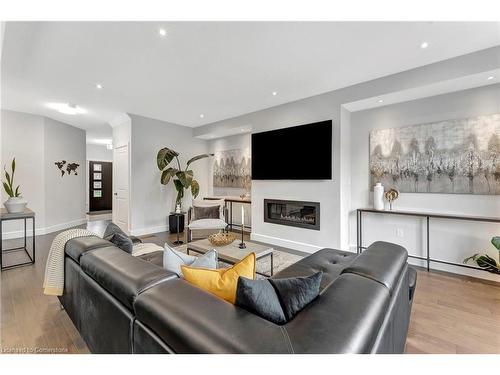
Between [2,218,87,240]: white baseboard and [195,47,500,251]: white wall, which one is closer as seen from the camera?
[195,47,500,251]: white wall

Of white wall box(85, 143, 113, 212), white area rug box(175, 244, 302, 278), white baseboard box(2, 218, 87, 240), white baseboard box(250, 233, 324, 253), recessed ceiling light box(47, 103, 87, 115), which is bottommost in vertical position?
white area rug box(175, 244, 302, 278)

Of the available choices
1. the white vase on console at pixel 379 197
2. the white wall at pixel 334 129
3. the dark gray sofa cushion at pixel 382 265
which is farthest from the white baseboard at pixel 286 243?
the dark gray sofa cushion at pixel 382 265

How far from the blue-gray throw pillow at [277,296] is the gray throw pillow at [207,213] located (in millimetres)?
3602

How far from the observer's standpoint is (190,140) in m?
5.99

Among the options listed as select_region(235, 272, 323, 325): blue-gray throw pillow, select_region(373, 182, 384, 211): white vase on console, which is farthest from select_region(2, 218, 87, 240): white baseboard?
select_region(373, 182, 384, 211): white vase on console

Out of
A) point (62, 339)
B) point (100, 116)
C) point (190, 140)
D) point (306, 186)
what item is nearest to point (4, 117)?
point (100, 116)

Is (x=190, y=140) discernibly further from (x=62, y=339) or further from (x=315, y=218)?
(x=62, y=339)

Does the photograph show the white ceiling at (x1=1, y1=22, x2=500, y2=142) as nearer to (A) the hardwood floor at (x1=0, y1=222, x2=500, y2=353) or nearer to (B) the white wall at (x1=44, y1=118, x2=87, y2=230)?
(B) the white wall at (x1=44, y1=118, x2=87, y2=230)

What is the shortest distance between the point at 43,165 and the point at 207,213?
3.97 metres

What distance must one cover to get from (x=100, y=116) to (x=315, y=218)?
5027mm

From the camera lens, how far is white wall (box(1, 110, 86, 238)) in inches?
187

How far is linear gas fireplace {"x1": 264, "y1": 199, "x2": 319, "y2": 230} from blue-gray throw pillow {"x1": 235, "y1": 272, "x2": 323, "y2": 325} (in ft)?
9.47

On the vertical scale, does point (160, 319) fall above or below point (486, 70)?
below

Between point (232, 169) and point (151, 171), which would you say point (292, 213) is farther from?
point (151, 171)
